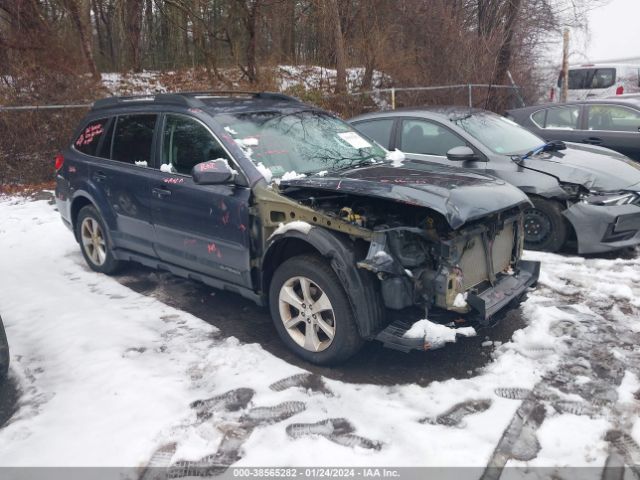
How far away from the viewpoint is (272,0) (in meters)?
15.3

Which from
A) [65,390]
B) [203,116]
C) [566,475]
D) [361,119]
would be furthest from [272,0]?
[566,475]

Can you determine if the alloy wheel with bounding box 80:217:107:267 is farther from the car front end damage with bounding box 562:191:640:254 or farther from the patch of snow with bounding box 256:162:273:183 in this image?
the car front end damage with bounding box 562:191:640:254

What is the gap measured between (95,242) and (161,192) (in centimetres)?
161

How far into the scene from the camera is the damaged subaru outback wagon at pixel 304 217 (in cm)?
A: 346

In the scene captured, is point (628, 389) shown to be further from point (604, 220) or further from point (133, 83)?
point (133, 83)

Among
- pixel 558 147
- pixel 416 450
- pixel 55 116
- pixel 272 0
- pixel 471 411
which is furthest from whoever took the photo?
pixel 272 0

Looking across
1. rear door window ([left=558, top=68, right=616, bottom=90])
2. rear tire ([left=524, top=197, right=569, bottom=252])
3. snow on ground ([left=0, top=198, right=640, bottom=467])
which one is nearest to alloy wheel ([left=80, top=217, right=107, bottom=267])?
snow on ground ([left=0, top=198, right=640, bottom=467])

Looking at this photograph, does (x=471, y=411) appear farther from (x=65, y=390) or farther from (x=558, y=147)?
(x=558, y=147)

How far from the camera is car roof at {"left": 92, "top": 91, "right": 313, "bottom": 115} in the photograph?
15.2ft

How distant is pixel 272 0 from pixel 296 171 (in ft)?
41.7

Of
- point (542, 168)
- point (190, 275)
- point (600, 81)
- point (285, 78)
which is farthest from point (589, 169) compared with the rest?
point (600, 81)

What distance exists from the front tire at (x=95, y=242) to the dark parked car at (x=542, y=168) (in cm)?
337

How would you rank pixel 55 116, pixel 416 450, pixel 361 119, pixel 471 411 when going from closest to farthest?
1. pixel 416 450
2. pixel 471 411
3. pixel 361 119
4. pixel 55 116

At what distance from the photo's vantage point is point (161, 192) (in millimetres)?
4730
